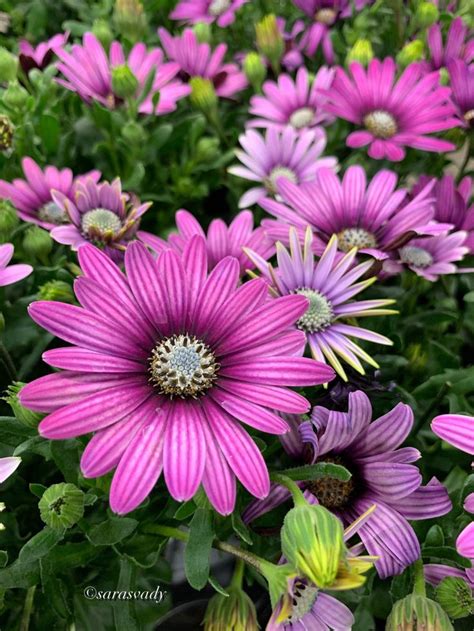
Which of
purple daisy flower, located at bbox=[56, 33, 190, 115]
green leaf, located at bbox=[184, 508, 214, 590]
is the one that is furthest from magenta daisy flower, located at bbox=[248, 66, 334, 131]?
green leaf, located at bbox=[184, 508, 214, 590]

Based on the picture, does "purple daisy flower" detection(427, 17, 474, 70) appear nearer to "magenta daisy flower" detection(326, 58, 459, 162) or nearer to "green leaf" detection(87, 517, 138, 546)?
"magenta daisy flower" detection(326, 58, 459, 162)

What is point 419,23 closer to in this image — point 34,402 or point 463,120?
point 463,120

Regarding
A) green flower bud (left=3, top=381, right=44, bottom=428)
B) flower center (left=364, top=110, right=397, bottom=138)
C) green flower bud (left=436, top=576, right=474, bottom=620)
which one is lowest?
green flower bud (left=436, top=576, right=474, bottom=620)

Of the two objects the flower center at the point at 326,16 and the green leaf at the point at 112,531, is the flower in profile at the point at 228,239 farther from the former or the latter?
the flower center at the point at 326,16

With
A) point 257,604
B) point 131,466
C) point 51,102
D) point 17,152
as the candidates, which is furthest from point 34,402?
point 51,102

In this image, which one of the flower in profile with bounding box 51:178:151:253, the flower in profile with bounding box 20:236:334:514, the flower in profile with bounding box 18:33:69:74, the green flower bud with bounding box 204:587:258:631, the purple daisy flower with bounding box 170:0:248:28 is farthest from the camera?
the purple daisy flower with bounding box 170:0:248:28

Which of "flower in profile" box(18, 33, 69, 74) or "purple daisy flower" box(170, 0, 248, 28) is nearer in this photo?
"flower in profile" box(18, 33, 69, 74)

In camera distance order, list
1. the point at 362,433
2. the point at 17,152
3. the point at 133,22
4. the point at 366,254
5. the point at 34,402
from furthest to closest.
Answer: the point at 133,22, the point at 17,152, the point at 366,254, the point at 362,433, the point at 34,402
